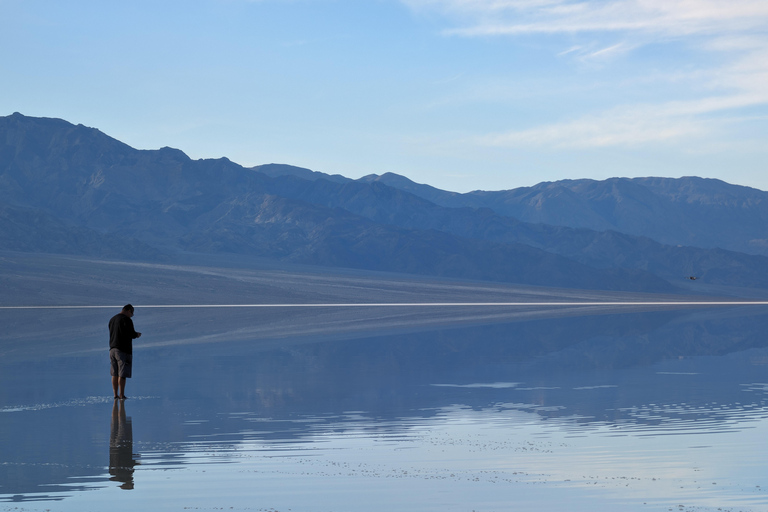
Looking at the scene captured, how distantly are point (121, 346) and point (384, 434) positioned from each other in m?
4.58

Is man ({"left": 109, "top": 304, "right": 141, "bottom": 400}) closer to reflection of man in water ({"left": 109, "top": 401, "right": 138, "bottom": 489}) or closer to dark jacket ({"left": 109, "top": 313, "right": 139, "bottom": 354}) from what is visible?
dark jacket ({"left": 109, "top": 313, "right": 139, "bottom": 354})

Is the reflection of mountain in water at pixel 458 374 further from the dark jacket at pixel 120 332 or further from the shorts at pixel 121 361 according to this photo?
the dark jacket at pixel 120 332

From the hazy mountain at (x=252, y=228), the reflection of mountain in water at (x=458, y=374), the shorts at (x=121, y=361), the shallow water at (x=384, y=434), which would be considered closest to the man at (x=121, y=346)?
the shorts at (x=121, y=361)

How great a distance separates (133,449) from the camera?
10.0m

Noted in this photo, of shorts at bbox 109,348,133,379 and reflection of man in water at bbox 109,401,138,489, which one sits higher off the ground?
shorts at bbox 109,348,133,379

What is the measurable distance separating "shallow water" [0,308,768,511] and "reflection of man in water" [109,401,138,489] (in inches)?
1.3

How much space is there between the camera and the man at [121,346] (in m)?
13.6

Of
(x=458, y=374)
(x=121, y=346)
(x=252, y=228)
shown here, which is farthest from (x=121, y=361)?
(x=252, y=228)

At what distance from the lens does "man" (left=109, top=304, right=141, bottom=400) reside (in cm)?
1356

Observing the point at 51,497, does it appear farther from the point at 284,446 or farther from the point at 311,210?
the point at 311,210

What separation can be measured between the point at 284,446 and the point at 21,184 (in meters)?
186

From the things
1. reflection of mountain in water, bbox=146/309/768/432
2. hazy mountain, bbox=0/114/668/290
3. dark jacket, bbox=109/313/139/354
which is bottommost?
reflection of mountain in water, bbox=146/309/768/432

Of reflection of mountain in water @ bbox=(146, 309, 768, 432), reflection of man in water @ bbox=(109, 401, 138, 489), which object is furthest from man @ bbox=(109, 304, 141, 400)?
reflection of mountain in water @ bbox=(146, 309, 768, 432)

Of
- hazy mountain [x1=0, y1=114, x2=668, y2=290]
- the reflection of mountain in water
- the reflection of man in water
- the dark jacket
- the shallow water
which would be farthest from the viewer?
hazy mountain [x1=0, y1=114, x2=668, y2=290]
